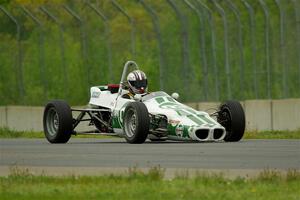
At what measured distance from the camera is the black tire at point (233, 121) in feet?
84.5

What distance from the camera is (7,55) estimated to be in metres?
38.0

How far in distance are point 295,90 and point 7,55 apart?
9.59 m

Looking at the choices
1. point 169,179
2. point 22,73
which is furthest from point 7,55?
point 169,179

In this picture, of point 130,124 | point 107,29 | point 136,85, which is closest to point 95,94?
point 136,85

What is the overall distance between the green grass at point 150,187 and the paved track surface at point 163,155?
2086 millimetres

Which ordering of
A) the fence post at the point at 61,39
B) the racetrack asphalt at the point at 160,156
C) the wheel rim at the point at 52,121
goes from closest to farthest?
1. the racetrack asphalt at the point at 160,156
2. the wheel rim at the point at 52,121
3. the fence post at the point at 61,39

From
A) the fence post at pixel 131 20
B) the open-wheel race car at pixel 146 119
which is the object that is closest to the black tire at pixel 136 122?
the open-wheel race car at pixel 146 119

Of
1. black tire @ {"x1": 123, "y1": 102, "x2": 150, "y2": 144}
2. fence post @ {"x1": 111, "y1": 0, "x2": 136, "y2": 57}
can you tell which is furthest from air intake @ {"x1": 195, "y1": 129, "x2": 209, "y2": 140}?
fence post @ {"x1": 111, "y1": 0, "x2": 136, "y2": 57}

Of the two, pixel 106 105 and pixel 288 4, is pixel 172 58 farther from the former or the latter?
pixel 106 105

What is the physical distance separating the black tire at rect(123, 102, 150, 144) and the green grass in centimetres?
842

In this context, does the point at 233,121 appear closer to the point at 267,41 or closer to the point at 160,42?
the point at 267,41

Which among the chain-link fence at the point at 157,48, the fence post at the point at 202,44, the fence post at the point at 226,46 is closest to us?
the chain-link fence at the point at 157,48

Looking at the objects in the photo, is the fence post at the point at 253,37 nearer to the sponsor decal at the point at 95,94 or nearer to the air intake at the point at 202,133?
the sponsor decal at the point at 95,94

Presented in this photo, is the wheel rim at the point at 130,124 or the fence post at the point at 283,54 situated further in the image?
the fence post at the point at 283,54
